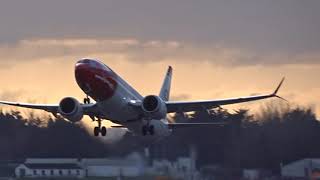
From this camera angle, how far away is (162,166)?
82312 mm

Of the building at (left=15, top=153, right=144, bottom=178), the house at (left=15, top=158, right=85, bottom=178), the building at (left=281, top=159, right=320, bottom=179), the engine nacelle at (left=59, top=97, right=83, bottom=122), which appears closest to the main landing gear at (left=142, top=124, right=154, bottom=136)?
the engine nacelle at (left=59, top=97, right=83, bottom=122)

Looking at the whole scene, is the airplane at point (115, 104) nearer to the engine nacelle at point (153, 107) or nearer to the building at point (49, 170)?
the engine nacelle at point (153, 107)

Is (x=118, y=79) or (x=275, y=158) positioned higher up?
(x=118, y=79)

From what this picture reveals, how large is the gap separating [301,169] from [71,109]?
16255mm

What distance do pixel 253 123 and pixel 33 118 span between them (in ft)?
61.5

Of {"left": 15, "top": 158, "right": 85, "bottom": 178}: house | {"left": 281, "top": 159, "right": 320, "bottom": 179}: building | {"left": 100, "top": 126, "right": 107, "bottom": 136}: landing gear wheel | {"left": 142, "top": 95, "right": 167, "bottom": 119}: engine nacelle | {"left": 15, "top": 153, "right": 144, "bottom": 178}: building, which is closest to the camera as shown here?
{"left": 142, "top": 95, "right": 167, "bottom": 119}: engine nacelle

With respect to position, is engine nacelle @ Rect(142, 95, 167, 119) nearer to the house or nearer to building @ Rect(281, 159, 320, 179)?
building @ Rect(281, 159, 320, 179)

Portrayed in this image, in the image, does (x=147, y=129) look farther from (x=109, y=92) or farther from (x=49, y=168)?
(x=49, y=168)

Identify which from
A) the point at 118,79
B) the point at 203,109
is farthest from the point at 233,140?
the point at 118,79

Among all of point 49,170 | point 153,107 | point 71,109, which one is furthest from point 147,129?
point 49,170

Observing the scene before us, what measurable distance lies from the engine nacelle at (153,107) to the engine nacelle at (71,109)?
4009 mm

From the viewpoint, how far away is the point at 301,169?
7931 cm

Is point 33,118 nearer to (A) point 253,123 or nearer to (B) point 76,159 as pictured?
(B) point 76,159

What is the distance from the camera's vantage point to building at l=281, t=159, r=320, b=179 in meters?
78.1
